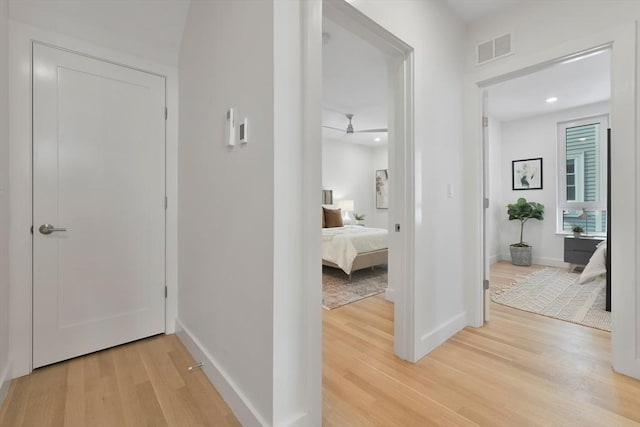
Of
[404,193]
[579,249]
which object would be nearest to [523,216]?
[579,249]

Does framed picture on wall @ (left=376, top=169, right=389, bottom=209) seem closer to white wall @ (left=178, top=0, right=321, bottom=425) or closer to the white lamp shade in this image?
the white lamp shade

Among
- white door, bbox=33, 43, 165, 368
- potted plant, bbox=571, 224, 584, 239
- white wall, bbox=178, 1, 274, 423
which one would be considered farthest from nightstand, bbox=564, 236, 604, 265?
white door, bbox=33, 43, 165, 368

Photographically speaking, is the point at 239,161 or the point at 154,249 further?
the point at 154,249

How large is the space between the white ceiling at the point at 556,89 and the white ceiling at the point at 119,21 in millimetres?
3213

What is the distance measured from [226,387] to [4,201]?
1661mm

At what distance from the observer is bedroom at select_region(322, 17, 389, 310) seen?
3059 millimetres

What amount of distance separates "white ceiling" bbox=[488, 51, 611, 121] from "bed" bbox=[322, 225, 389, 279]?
236 cm

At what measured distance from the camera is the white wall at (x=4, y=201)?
1583 millimetres

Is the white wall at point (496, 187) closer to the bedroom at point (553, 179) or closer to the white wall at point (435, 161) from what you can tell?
the bedroom at point (553, 179)

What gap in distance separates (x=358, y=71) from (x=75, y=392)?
369cm

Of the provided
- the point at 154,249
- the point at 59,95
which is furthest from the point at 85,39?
the point at 154,249

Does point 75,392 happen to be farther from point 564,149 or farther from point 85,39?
point 564,149

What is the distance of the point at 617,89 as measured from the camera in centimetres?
177

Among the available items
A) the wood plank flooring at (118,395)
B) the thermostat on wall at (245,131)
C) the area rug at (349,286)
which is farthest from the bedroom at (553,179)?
the thermostat on wall at (245,131)
